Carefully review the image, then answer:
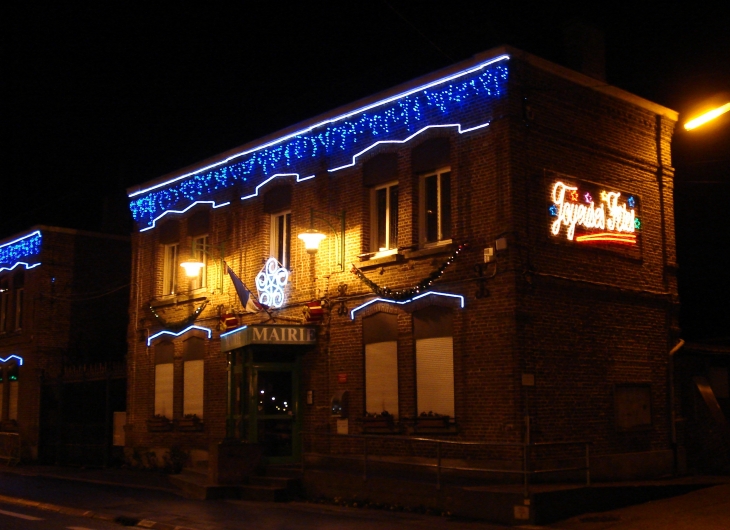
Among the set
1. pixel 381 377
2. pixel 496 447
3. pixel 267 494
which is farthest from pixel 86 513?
pixel 496 447

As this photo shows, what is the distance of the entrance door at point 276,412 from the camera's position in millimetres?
18938

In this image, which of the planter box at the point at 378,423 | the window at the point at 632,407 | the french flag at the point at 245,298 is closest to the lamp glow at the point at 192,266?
the french flag at the point at 245,298

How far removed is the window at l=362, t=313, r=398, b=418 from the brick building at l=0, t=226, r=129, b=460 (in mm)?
12398

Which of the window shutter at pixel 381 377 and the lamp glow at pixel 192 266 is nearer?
the window shutter at pixel 381 377

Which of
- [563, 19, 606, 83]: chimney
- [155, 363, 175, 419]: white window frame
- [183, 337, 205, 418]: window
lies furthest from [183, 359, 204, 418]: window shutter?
[563, 19, 606, 83]: chimney

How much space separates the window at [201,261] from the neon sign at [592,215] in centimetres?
928

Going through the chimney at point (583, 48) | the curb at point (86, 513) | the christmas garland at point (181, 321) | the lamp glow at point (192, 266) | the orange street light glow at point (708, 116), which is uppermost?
the chimney at point (583, 48)

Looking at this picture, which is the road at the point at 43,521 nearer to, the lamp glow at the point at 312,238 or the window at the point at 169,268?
the lamp glow at the point at 312,238

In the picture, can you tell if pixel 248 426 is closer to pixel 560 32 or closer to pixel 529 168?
pixel 529 168

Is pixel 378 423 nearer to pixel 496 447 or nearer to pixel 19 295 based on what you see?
pixel 496 447

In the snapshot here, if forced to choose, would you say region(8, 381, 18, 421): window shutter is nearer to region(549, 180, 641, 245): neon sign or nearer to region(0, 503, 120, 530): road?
region(0, 503, 120, 530): road

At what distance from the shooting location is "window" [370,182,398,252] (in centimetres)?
1772

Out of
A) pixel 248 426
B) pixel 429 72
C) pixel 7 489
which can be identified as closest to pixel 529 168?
pixel 429 72

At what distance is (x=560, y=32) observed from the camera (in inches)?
704
